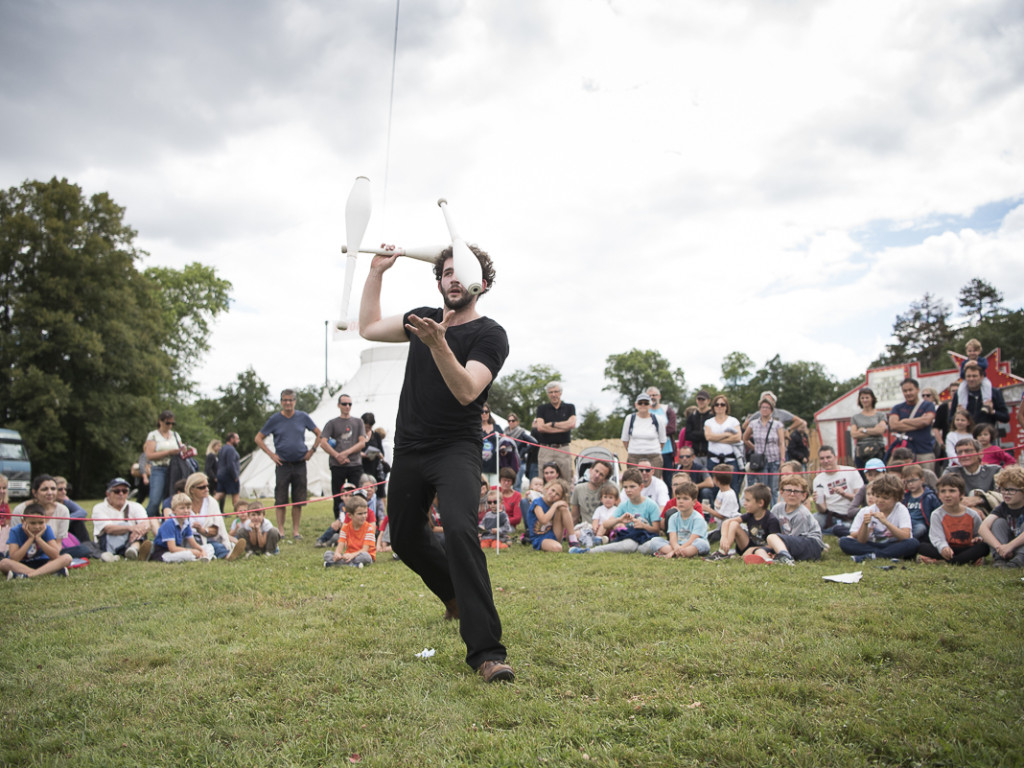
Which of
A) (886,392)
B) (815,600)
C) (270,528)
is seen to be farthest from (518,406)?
(815,600)

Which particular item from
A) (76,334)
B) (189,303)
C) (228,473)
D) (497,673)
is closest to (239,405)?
(189,303)

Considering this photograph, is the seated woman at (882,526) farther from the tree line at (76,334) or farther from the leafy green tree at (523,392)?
the leafy green tree at (523,392)

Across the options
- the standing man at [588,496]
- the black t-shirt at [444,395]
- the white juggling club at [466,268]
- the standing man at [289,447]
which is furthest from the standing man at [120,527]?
the white juggling club at [466,268]

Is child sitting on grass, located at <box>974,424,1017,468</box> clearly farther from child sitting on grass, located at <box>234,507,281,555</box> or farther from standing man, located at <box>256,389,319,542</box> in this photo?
standing man, located at <box>256,389,319,542</box>

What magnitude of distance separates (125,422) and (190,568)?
26.1 m

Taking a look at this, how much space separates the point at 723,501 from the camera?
352 inches

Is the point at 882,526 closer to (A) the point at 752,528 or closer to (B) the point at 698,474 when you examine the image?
(A) the point at 752,528

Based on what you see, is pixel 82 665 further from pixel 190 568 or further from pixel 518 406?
pixel 518 406

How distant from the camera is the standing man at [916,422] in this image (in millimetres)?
9258

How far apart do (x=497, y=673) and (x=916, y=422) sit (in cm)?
827

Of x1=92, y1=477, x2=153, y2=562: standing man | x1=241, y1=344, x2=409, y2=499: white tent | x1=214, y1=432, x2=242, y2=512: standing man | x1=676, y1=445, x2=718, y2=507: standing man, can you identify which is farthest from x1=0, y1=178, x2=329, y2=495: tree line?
x1=676, y1=445, x2=718, y2=507: standing man

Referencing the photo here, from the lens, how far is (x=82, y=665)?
3.64 metres

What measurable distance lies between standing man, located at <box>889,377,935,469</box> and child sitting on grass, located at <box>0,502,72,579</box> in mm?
10209

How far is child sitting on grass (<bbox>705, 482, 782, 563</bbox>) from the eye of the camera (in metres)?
7.25
